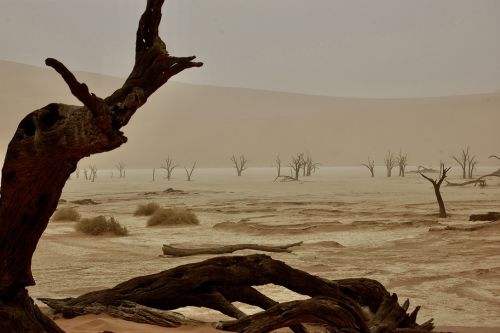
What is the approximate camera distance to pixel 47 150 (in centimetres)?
316

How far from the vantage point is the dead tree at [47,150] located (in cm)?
302

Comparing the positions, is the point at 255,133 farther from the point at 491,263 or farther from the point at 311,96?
the point at 491,263

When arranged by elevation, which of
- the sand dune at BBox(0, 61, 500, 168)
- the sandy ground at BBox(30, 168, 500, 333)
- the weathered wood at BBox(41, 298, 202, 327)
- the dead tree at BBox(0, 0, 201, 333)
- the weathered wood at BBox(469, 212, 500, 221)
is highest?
the sand dune at BBox(0, 61, 500, 168)

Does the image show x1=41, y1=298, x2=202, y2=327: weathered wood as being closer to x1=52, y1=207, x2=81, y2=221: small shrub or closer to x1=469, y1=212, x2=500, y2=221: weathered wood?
x1=469, y1=212, x2=500, y2=221: weathered wood

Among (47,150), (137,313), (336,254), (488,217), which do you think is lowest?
(336,254)

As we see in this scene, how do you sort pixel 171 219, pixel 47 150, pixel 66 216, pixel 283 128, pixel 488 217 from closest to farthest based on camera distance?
pixel 47 150 < pixel 488 217 < pixel 171 219 < pixel 66 216 < pixel 283 128

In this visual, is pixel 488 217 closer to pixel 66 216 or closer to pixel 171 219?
pixel 171 219

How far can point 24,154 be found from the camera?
3.22 metres

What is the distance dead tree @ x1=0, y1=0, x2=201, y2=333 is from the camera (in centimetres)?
302

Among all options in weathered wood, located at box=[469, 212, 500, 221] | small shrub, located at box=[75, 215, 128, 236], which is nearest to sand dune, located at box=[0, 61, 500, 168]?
small shrub, located at box=[75, 215, 128, 236]

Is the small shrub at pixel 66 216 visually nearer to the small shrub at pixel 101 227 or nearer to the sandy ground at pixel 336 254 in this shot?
the sandy ground at pixel 336 254

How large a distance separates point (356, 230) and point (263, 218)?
397cm

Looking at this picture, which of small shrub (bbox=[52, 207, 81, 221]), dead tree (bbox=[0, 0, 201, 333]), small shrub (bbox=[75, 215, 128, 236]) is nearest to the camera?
dead tree (bbox=[0, 0, 201, 333])

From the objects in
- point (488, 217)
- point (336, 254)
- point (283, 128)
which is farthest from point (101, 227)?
point (283, 128)
